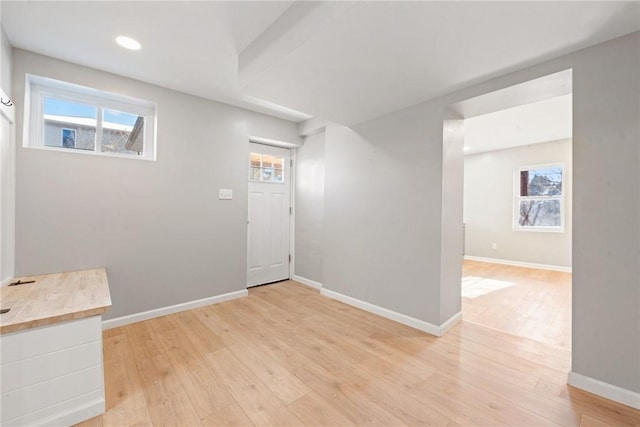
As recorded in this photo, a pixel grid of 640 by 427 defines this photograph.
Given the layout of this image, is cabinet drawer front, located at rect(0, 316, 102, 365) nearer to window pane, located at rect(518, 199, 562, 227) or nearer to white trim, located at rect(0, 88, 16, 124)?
white trim, located at rect(0, 88, 16, 124)

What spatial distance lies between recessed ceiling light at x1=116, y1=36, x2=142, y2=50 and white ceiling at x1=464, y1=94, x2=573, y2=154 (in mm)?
4167

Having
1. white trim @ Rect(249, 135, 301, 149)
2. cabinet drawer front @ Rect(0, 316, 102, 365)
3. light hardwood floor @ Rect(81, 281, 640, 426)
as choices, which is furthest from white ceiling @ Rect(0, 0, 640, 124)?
light hardwood floor @ Rect(81, 281, 640, 426)

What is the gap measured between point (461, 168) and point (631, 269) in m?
1.51

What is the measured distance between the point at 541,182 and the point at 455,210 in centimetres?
420

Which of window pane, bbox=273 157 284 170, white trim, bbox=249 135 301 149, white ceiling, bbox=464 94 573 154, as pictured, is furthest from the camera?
window pane, bbox=273 157 284 170

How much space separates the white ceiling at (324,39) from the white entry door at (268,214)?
1.60 metres

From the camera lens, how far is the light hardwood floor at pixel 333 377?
60.1 inches

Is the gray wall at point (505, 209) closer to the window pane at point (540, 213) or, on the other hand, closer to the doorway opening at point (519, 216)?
the doorway opening at point (519, 216)

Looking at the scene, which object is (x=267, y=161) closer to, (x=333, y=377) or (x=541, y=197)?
(x=333, y=377)

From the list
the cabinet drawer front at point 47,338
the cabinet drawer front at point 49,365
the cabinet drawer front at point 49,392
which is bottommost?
the cabinet drawer front at point 49,392

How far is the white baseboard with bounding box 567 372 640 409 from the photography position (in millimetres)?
1600

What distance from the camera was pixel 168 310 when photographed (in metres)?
2.94

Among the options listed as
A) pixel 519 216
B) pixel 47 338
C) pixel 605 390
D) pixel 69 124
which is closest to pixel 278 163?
pixel 69 124

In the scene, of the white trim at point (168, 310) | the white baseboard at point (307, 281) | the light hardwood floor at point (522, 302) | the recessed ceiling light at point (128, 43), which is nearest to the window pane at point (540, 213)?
the light hardwood floor at point (522, 302)
